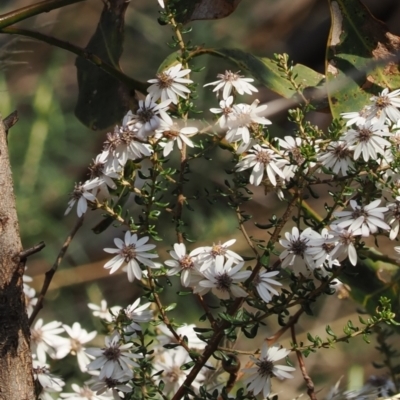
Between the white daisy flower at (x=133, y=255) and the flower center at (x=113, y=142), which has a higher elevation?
the flower center at (x=113, y=142)

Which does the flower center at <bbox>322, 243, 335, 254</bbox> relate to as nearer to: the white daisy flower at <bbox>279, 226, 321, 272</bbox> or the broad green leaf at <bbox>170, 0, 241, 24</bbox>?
the white daisy flower at <bbox>279, 226, 321, 272</bbox>

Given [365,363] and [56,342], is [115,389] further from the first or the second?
[365,363]

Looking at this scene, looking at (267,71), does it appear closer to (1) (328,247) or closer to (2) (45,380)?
(1) (328,247)

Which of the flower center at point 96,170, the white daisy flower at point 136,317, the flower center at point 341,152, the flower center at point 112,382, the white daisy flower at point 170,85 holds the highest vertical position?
the white daisy flower at point 170,85

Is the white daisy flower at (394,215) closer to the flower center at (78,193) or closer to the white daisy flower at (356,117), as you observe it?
the white daisy flower at (356,117)

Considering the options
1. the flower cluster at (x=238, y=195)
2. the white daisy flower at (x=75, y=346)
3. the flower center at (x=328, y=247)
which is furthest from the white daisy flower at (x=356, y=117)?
the white daisy flower at (x=75, y=346)

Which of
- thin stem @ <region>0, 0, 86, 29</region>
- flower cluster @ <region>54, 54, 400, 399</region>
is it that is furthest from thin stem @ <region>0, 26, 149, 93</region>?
flower cluster @ <region>54, 54, 400, 399</region>

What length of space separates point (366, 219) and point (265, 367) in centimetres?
15

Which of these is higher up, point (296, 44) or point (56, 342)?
point (296, 44)

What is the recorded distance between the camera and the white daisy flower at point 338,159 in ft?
2.02

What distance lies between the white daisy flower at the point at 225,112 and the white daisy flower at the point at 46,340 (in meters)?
0.29

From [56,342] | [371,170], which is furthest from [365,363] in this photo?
[371,170]

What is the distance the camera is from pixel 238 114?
2.06ft

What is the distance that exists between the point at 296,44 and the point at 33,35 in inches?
68.6
